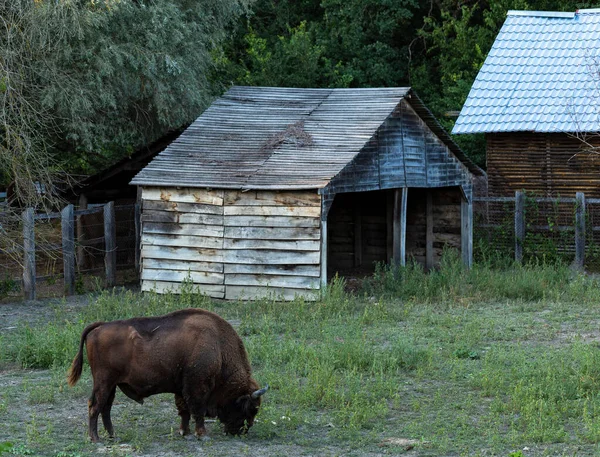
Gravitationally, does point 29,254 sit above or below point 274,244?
below

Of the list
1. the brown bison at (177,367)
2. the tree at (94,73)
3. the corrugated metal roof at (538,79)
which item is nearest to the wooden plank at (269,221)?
the tree at (94,73)

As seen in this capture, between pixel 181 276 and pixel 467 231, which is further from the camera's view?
pixel 467 231

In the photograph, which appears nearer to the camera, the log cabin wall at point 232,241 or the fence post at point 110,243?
the log cabin wall at point 232,241

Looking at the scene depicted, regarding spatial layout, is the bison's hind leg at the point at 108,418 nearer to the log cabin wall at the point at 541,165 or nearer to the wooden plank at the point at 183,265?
the wooden plank at the point at 183,265

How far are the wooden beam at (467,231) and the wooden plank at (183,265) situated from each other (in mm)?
5832

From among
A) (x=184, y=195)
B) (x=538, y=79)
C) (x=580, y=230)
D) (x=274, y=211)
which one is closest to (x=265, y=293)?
(x=274, y=211)

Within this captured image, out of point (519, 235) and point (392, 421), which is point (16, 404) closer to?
point (392, 421)

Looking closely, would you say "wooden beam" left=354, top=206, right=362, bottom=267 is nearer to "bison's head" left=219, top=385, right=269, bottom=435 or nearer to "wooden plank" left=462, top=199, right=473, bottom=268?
"wooden plank" left=462, top=199, right=473, bottom=268

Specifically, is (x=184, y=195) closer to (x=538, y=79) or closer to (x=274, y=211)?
(x=274, y=211)

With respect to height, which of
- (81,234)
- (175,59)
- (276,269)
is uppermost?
(175,59)

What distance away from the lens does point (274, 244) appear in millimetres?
16172

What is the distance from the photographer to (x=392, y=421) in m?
9.51

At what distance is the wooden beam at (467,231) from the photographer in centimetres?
1989

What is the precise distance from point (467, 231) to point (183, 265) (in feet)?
20.7
